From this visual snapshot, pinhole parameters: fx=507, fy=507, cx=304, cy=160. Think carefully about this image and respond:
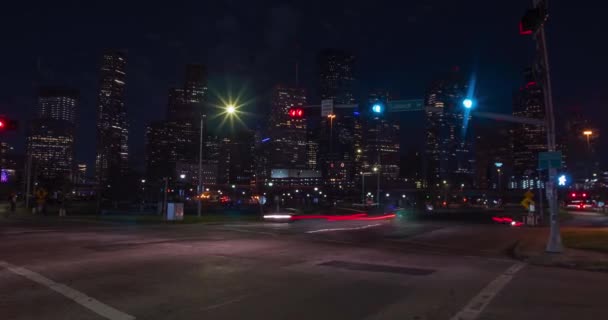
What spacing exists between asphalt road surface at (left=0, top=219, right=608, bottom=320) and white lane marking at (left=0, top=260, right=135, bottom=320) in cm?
2

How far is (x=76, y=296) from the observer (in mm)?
9734

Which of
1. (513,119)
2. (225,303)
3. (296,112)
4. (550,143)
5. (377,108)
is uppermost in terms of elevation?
(377,108)

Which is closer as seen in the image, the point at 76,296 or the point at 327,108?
the point at 76,296

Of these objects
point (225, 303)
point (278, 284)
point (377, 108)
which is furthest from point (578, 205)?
point (225, 303)

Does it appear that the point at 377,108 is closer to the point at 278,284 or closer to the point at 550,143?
the point at 550,143

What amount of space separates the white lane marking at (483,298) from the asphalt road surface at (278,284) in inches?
0.9

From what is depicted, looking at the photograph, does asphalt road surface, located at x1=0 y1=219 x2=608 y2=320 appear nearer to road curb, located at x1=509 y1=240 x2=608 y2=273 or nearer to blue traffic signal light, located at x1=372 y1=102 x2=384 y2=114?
road curb, located at x1=509 y1=240 x2=608 y2=273

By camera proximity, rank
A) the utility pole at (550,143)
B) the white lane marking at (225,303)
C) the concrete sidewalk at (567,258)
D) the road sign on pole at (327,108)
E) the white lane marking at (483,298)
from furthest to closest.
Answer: the road sign on pole at (327,108)
the utility pole at (550,143)
the concrete sidewalk at (567,258)
the white lane marking at (225,303)
the white lane marking at (483,298)

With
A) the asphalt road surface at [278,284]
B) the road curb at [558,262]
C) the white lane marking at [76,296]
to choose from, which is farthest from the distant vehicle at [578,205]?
the white lane marking at [76,296]

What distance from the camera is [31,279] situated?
1150 centimetres

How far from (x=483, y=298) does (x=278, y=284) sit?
14.1ft

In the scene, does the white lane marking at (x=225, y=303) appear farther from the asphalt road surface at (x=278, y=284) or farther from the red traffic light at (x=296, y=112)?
the red traffic light at (x=296, y=112)

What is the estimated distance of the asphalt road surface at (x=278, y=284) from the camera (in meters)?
8.76

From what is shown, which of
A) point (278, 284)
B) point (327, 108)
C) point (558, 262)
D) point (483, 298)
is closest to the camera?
point (483, 298)
